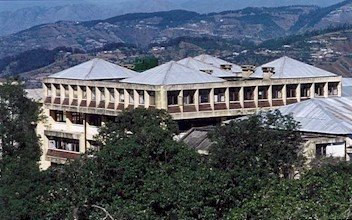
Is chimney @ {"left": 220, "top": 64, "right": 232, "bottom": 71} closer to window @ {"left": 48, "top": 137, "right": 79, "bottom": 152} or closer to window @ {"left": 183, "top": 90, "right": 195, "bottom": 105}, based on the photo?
window @ {"left": 183, "top": 90, "right": 195, "bottom": 105}

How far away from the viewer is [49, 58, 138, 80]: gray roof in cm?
5691

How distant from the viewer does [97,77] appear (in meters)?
56.6

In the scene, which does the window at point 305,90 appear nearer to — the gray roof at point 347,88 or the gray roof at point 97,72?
the gray roof at point 347,88

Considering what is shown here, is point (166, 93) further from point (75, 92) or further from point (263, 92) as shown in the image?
point (75, 92)

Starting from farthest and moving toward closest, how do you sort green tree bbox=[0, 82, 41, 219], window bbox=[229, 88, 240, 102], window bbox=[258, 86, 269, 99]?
window bbox=[258, 86, 269, 99]
window bbox=[229, 88, 240, 102]
green tree bbox=[0, 82, 41, 219]

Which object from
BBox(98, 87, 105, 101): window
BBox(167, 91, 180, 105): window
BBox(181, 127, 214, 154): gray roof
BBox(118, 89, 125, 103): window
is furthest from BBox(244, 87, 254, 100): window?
BBox(98, 87, 105, 101): window

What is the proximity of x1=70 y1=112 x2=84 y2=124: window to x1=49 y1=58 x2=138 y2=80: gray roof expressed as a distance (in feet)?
7.69

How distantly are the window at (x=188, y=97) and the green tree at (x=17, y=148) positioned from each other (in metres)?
8.86

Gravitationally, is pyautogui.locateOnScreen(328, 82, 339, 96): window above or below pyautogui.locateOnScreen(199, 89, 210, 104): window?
below

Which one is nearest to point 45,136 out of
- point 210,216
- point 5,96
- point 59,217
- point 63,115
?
point 63,115

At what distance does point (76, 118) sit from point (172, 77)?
928 centimetres

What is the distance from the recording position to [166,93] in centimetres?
4900

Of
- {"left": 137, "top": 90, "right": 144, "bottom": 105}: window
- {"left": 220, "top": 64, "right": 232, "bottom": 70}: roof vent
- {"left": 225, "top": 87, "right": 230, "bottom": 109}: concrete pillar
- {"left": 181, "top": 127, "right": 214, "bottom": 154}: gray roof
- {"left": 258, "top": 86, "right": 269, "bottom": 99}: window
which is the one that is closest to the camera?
{"left": 181, "top": 127, "right": 214, "bottom": 154}: gray roof

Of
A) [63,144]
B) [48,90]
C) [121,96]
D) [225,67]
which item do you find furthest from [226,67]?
[63,144]
